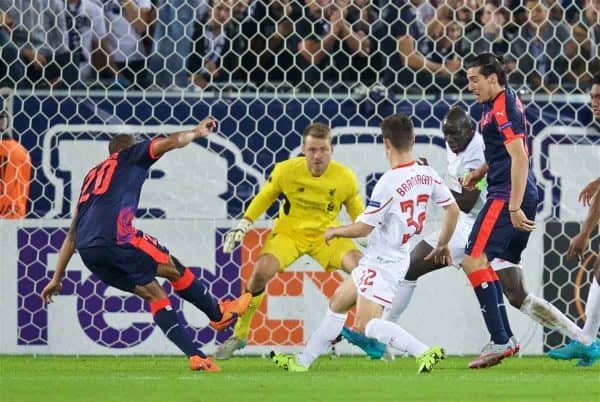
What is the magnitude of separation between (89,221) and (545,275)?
3.14 meters

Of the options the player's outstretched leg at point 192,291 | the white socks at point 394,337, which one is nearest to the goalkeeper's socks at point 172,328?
the player's outstretched leg at point 192,291

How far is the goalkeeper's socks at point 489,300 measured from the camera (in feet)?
26.9

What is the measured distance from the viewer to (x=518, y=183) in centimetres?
768

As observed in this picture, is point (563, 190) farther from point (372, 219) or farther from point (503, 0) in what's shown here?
point (372, 219)

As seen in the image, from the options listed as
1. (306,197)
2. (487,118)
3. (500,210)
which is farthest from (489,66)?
(306,197)

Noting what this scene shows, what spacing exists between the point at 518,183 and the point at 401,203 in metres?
0.66

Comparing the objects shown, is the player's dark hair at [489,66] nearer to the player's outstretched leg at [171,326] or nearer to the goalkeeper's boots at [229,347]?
the player's outstretched leg at [171,326]

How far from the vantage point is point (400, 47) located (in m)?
9.98

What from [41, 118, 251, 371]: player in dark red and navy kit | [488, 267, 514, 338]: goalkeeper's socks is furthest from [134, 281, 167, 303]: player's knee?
[488, 267, 514, 338]: goalkeeper's socks

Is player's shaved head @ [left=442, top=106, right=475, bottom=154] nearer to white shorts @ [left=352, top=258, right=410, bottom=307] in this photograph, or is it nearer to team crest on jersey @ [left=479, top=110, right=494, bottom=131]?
team crest on jersey @ [left=479, top=110, right=494, bottom=131]

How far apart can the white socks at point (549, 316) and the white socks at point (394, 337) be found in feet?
3.89

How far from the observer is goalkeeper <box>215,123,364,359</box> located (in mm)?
8773

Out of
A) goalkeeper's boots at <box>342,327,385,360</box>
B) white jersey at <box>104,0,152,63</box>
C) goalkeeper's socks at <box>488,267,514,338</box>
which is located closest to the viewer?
goalkeeper's boots at <box>342,327,385,360</box>

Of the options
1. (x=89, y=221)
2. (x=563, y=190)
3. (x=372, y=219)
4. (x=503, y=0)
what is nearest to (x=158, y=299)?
(x=89, y=221)
